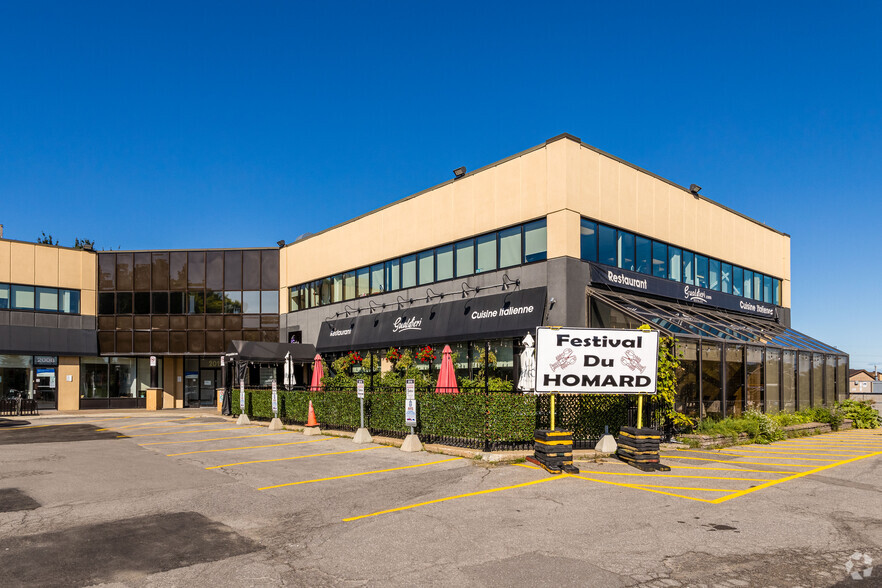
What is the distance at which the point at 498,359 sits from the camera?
75.0 ft

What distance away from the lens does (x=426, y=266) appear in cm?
2725

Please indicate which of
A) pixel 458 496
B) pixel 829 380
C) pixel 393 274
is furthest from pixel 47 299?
pixel 829 380

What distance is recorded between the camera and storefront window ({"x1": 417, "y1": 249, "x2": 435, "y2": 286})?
88.2 feet

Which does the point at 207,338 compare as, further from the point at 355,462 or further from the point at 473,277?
the point at 355,462

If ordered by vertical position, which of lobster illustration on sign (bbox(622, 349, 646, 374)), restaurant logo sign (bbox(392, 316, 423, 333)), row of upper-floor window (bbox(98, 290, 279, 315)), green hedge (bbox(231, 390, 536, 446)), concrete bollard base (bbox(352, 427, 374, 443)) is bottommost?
concrete bollard base (bbox(352, 427, 374, 443))

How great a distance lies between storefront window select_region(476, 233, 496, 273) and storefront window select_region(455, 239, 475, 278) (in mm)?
374

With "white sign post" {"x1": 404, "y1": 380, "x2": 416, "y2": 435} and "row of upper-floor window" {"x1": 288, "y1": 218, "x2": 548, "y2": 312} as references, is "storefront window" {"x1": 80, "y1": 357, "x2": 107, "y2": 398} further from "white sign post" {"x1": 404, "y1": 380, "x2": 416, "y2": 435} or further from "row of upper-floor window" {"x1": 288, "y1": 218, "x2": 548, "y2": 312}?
"white sign post" {"x1": 404, "y1": 380, "x2": 416, "y2": 435}

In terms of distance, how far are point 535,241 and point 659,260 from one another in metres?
6.35

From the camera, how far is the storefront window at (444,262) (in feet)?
85.4

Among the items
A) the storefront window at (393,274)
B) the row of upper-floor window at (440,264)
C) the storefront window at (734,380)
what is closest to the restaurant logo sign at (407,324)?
the row of upper-floor window at (440,264)

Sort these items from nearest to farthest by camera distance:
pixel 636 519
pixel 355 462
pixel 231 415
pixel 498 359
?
pixel 636 519 < pixel 355 462 < pixel 498 359 < pixel 231 415

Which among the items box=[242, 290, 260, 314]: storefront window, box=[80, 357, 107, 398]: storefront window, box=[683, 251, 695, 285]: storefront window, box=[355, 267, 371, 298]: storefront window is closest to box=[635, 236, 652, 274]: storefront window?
box=[683, 251, 695, 285]: storefront window

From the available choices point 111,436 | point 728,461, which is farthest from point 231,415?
point 728,461

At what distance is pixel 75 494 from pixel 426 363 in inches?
644
